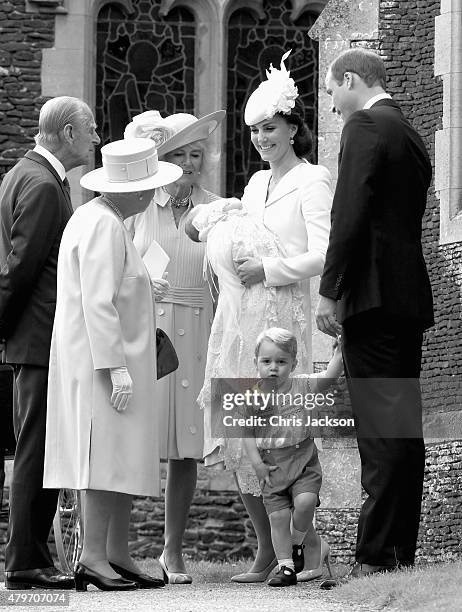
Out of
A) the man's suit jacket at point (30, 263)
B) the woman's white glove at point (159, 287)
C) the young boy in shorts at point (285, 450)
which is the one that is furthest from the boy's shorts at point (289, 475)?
the man's suit jacket at point (30, 263)

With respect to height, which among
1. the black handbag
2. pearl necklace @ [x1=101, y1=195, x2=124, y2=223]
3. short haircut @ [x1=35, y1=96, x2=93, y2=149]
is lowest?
the black handbag

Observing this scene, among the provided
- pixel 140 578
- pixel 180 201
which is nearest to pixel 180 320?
pixel 180 201

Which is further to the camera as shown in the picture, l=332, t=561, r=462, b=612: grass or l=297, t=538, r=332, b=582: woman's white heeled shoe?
l=297, t=538, r=332, b=582: woman's white heeled shoe

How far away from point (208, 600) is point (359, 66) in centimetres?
237

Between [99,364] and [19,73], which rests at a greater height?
[19,73]

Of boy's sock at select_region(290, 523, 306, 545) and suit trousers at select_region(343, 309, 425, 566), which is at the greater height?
suit trousers at select_region(343, 309, 425, 566)

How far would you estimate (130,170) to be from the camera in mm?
7352

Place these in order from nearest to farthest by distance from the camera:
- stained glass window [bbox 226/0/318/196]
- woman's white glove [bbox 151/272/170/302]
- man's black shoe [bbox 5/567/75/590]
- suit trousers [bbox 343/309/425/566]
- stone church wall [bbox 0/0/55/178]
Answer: suit trousers [bbox 343/309/425/566] < man's black shoe [bbox 5/567/75/590] < woman's white glove [bbox 151/272/170/302] < stone church wall [bbox 0/0/55/178] < stained glass window [bbox 226/0/318/196]

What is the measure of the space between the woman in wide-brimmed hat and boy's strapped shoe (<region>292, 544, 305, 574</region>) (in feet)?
1.90

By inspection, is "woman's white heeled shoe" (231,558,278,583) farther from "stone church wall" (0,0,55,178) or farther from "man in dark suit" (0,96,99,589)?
"stone church wall" (0,0,55,178)

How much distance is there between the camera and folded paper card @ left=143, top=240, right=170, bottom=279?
7.84 meters

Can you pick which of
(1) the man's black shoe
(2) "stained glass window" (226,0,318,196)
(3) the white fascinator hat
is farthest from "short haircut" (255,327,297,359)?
(2) "stained glass window" (226,0,318,196)

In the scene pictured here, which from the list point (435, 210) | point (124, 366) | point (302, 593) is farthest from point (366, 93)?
point (435, 210)

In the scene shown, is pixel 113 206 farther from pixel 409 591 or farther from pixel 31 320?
pixel 409 591
